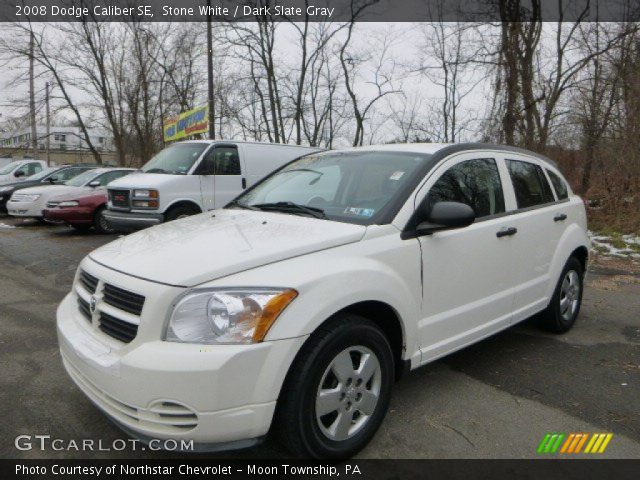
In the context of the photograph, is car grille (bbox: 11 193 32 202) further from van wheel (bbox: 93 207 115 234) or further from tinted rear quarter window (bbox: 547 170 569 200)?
tinted rear quarter window (bbox: 547 170 569 200)

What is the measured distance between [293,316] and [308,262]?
328 mm

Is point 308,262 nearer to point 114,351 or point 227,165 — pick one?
point 114,351

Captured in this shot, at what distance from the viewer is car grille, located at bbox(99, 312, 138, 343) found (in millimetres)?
2301

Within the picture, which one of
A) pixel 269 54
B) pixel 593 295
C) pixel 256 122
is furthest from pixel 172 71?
pixel 593 295

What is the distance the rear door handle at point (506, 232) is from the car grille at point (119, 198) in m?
7.02

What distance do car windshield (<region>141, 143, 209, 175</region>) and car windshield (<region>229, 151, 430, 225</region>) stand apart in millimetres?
5294

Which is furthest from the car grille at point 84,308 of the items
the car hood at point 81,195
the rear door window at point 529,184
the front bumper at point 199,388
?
the car hood at point 81,195

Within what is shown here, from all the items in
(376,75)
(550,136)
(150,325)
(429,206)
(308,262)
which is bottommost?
(150,325)

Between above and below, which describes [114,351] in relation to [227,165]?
below

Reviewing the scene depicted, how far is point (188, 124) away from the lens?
1995 cm

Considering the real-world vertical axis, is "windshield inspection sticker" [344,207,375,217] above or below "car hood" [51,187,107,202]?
above

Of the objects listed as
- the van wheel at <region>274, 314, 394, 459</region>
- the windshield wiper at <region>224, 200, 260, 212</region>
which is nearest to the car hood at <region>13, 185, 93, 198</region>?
the windshield wiper at <region>224, 200, 260, 212</region>

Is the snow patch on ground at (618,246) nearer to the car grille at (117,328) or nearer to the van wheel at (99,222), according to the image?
the car grille at (117,328)

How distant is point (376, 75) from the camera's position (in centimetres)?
2586
